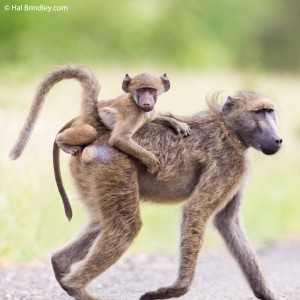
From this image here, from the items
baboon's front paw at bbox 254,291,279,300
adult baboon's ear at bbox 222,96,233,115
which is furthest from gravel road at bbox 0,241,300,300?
adult baboon's ear at bbox 222,96,233,115

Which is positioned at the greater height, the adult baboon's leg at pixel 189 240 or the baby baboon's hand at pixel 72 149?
the baby baboon's hand at pixel 72 149

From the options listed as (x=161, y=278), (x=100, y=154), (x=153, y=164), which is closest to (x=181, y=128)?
(x=153, y=164)

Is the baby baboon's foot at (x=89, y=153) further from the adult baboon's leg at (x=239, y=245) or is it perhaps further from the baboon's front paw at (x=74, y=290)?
the adult baboon's leg at (x=239, y=245)

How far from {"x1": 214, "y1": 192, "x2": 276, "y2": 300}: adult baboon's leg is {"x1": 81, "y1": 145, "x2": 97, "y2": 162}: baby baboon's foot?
1.21 m

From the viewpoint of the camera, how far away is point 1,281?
27.2 feet

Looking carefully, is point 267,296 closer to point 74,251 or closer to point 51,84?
point 74,251

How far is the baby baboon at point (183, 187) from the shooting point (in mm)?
6637

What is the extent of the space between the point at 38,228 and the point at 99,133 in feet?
11.4

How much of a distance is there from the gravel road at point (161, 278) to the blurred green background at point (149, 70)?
569 mm

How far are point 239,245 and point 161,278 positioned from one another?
209 centimetres

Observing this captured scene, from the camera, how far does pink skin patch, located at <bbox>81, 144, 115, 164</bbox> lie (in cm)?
666

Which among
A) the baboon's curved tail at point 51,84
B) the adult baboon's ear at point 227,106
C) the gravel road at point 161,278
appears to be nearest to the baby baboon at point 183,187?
the adult baboon's ear at point 227,106

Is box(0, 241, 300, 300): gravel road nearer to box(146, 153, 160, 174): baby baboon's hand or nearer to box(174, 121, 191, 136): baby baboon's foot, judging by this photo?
box(146, 153, 160, 174): baby baboon's hand

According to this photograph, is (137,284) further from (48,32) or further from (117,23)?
(117,23)
